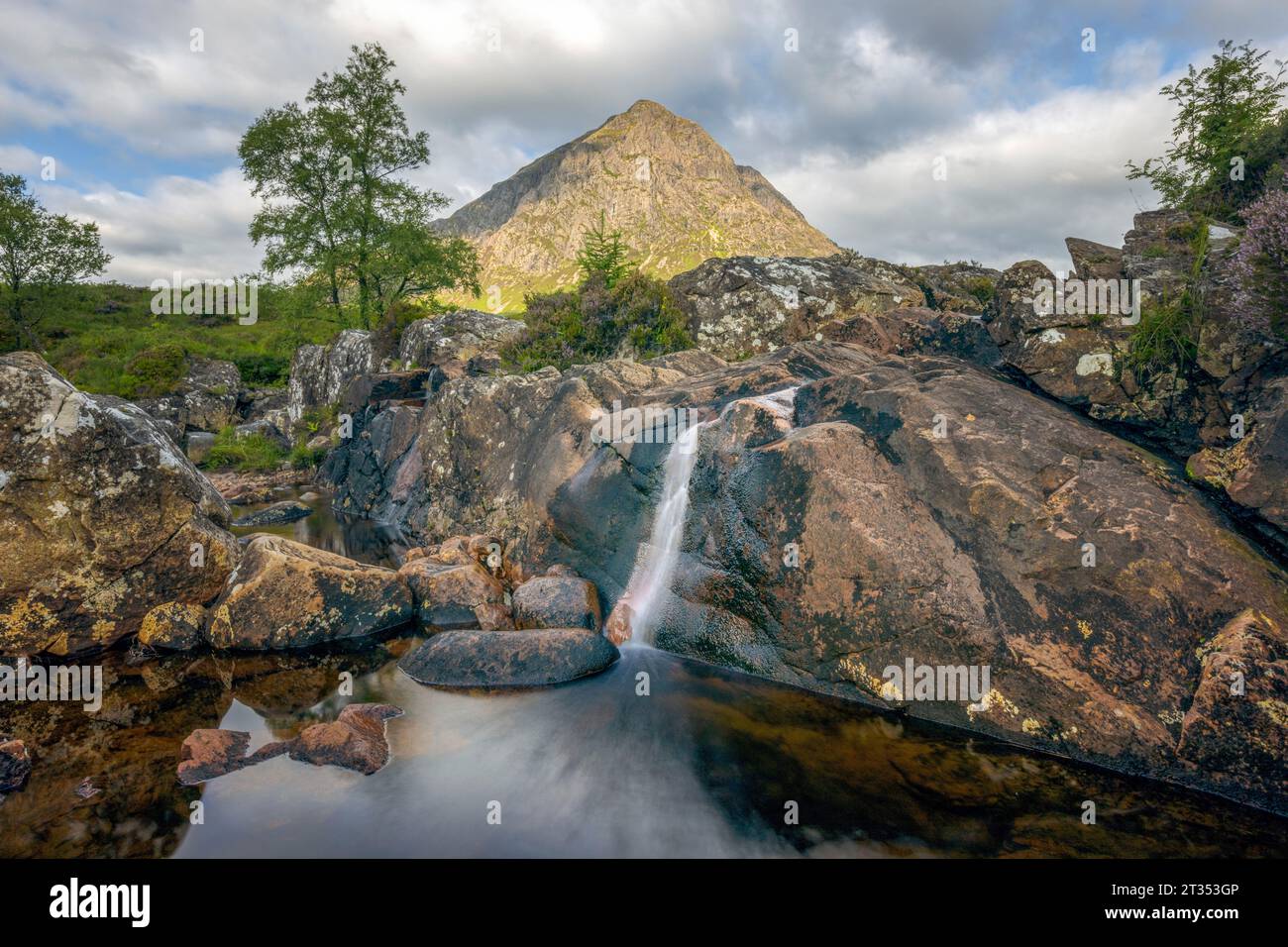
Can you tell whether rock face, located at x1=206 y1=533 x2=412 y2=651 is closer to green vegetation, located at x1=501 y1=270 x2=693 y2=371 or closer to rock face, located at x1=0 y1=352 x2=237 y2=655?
rock face, located at x1=0 y1=352 x2=237 y2=655

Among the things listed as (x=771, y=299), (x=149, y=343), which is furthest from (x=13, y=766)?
(x=149, y=343)

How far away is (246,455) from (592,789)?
3151cm

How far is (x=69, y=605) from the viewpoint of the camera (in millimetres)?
9930

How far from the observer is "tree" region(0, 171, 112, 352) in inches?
1697

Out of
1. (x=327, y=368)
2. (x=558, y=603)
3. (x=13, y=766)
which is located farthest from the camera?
(x=327, y=368)

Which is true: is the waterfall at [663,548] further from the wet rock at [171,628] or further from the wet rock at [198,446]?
the wet rock at [198,446]

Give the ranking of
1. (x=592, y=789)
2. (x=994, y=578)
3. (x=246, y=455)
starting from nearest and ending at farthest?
(x=592, y=789) < (x=994, y=578) < (x=246, y=455)

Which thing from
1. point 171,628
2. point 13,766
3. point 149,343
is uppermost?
point 149,343

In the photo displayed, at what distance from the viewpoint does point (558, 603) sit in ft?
36.7

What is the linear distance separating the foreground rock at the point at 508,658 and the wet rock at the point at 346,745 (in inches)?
67.7

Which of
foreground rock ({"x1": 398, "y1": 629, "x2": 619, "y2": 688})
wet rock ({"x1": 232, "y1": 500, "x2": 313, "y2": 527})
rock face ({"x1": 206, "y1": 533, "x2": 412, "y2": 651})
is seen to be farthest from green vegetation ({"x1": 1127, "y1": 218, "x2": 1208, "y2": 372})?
wet rock ({"x1": 232, "y1": 500, "x2": 313, "y2": 527})

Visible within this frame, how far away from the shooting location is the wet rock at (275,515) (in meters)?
20.8

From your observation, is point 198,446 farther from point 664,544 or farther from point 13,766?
point 664,544
